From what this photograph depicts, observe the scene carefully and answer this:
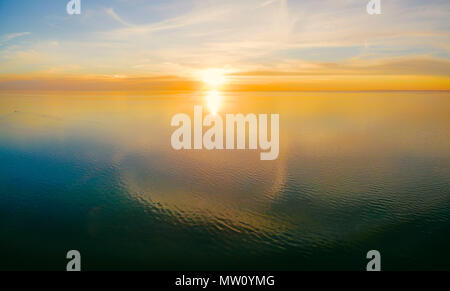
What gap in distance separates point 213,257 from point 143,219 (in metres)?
9.29

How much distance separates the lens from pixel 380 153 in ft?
167

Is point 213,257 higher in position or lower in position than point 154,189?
lower

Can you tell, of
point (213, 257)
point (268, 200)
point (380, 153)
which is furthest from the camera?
point (380, 153)

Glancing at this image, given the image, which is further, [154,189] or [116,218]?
[154,189]

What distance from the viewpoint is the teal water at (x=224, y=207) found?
23672 mm

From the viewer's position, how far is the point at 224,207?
31.3 m

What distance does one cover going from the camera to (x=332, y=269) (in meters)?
22.2

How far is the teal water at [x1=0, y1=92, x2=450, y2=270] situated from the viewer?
2367cm

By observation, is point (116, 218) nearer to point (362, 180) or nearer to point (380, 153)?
point (362, 180)
